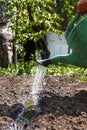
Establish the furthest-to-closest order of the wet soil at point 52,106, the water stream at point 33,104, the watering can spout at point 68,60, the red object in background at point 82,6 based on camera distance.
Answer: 1. the watering can spout at point 68,60
2. the water stream at point 33,104
3. the red object in background at point 82,6
4. the wet soil at point 52,106

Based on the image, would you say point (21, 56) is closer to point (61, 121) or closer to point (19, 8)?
point (19, 8)

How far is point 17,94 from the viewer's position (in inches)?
190

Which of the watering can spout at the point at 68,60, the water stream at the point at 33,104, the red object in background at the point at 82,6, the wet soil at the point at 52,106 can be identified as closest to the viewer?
A: the wet soil at the point at 52,106

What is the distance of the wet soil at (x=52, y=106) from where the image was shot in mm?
3621

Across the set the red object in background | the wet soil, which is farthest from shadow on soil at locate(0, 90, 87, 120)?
the red object in background

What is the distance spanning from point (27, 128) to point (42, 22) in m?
7.40

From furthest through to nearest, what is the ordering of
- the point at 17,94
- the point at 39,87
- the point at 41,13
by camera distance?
the point at 41,13
the point at 39,87
the point at 17,94

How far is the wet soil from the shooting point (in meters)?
3.62

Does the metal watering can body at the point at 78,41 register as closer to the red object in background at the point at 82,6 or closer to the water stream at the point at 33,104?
the red object in background at the point at 82,6

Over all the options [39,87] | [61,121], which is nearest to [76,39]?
[61,121]

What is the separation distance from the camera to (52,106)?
408 centimetres

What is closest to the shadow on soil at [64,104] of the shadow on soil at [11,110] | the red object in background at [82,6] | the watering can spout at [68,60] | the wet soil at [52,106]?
the wet soil at [52,106]

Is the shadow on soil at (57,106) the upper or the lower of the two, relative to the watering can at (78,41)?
lower

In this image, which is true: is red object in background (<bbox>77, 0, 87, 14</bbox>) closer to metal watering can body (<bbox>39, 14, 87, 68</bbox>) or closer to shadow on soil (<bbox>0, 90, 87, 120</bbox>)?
metal watering can body (<bbox>39, 14, 87, 68</bbox>)
